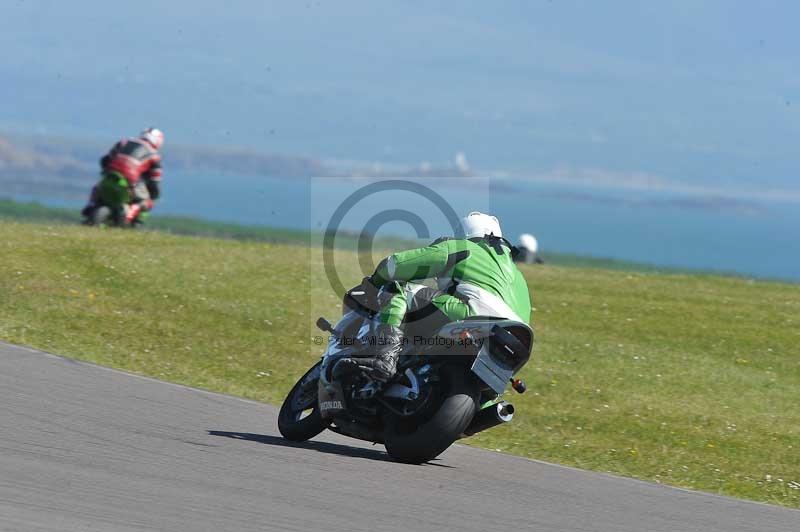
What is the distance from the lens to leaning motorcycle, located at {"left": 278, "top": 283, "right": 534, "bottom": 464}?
8.60 metres

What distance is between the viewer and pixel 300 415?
980 cm

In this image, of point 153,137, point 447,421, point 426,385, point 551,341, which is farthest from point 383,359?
point 153,137

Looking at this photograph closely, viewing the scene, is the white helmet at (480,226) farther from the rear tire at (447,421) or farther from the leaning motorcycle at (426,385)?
the rear tire at (447,421)

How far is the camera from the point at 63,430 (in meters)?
8.50

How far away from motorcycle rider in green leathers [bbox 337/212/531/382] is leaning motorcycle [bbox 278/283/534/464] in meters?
0.11

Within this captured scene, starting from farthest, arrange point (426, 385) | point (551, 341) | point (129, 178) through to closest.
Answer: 1. point (129, 178)
2. point (551, 341)
3. point (426, 385)

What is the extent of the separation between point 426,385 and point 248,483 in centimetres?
172

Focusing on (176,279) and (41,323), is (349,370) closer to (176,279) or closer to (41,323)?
(41,323)

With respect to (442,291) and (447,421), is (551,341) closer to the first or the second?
(442,291)

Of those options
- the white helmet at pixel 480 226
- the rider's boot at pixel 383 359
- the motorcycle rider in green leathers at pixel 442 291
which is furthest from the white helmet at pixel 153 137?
the rider's boot at pixel 383 359

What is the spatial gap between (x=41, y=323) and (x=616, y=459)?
6.63m

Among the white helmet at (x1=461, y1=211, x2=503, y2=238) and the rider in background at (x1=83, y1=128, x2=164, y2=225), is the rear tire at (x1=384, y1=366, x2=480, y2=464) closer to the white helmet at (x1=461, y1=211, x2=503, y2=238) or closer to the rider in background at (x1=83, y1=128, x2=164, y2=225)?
the white helmet at (x1=461, y1=211, x2=503, y2=238)

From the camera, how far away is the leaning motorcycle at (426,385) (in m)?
8.60

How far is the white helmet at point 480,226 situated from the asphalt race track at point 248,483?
1.66 m
